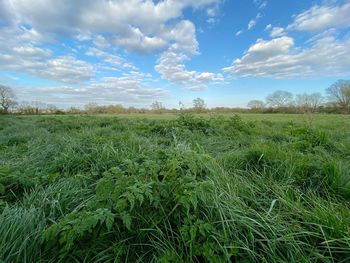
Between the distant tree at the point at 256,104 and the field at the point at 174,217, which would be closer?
the field at the point at 174,217

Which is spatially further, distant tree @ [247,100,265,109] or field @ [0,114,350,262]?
distant tree @ [247,100,265,109]

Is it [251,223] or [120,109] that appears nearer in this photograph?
[251,223]

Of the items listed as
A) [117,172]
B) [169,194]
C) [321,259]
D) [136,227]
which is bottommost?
[321,259]

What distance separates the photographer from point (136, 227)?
1.76 metres

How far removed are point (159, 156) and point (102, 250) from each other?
51.9 inches

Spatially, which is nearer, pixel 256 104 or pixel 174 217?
pixel 174 217

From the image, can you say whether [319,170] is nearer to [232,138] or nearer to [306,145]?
[306,145]

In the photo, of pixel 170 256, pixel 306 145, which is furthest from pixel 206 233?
pixel 306 145

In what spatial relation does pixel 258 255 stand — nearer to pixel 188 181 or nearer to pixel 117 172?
pixel 188 181

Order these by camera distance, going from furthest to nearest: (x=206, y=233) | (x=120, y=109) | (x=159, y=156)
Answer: (x=120, y=109) → (x=159, y=156) → (x=206, y=233)

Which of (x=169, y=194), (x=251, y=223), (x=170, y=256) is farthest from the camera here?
(x=169, y=194)

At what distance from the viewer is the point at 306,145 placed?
451 cm

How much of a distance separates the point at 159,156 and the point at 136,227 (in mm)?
1085

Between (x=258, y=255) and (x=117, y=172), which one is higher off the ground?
(x=117, y=172)
